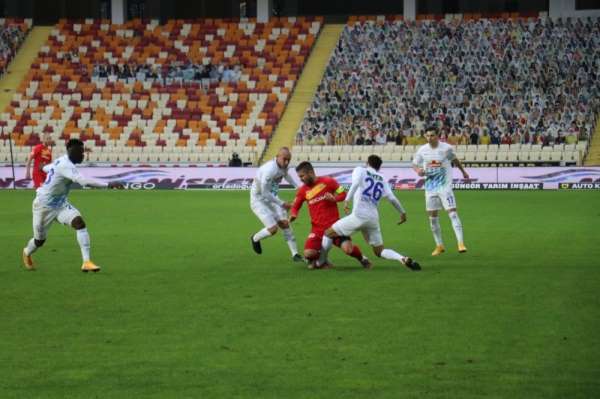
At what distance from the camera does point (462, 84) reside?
2170 inches

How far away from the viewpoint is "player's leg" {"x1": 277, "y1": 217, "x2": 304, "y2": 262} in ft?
58.9

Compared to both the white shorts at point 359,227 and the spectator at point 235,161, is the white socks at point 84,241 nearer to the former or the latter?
the white shorts at point 359,227

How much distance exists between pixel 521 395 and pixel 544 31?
168 ft

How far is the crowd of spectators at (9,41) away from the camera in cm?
6462

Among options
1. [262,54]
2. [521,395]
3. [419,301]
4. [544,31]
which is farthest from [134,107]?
[521,395]

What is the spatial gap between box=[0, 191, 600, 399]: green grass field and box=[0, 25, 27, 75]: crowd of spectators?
45.3m

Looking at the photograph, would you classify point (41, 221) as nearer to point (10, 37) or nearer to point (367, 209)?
point (367, 209)

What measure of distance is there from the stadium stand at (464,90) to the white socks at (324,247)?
3194 centimetres

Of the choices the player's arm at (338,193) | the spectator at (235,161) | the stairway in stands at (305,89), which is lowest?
the spectator at (235,161)

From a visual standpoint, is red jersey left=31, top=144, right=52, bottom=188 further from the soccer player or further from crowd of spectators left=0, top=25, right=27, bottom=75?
crowd of spectators left=0, top=25, right=27, bottom=75

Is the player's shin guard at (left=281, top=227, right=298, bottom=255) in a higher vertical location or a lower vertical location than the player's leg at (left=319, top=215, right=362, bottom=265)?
lower

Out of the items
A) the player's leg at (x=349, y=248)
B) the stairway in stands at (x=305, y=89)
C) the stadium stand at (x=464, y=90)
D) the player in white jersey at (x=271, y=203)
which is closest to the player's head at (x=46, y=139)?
the player in white jersey at (x=271, y=203)

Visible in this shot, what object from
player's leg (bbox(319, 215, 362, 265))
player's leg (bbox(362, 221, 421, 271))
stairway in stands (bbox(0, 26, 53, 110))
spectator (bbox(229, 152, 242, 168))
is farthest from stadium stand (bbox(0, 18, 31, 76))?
player's leg (bbox(362, 221, 421, 271))

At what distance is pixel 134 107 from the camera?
5909 cm
